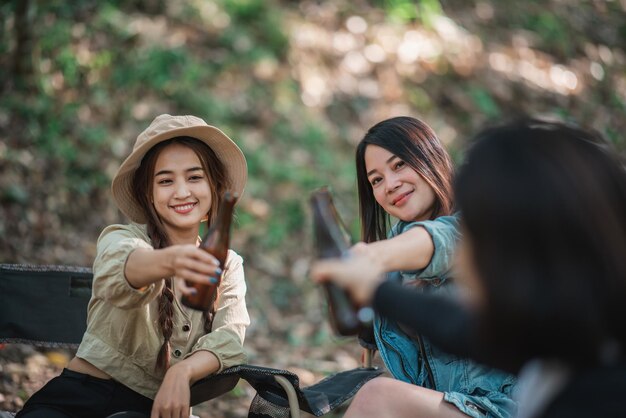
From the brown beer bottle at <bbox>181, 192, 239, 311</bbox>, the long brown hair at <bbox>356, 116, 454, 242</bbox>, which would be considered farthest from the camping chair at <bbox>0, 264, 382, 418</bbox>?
the brown beer bottle at <bbox>181, 192, 239, 311</bbox>

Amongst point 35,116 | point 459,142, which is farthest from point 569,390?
point 459,142

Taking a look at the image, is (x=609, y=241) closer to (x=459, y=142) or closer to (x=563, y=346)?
(x=563, y=346)

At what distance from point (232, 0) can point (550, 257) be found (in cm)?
737

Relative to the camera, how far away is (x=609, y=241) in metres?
1.56

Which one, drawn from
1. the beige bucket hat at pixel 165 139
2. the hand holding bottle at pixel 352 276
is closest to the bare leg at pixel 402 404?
the hand holding bottle at pixel 352 276

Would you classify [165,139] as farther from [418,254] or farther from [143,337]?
[418,254]

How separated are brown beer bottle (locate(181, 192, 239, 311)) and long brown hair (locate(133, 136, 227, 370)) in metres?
0.72

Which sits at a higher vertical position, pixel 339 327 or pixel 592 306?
pixel 592 306

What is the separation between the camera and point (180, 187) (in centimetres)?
274

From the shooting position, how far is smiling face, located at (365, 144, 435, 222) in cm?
280

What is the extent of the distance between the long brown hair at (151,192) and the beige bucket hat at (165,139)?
1.0 inches

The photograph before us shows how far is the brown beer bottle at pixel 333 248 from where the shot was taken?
74.7 inches

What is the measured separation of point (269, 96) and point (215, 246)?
5833 millimetres

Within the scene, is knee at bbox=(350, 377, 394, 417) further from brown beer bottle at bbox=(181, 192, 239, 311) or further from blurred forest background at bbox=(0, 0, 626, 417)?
blurred forest background at bbox=(0, 0, 626, 417)
